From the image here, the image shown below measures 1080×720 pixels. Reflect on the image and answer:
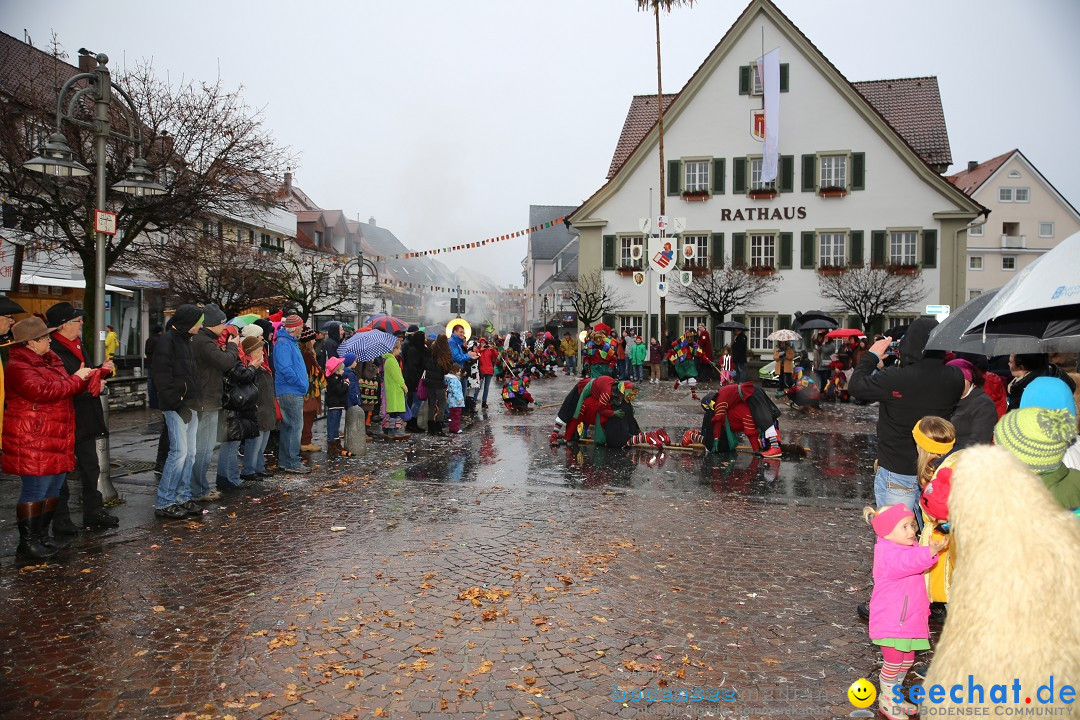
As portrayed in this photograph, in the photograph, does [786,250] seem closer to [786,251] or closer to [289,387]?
[786,251]

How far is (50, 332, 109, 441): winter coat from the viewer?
673cm

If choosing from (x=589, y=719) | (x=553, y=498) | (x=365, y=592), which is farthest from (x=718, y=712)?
(x=553, y=498)

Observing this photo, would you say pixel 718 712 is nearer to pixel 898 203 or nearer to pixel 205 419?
pixel 205 419

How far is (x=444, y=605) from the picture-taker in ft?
→ 16.9

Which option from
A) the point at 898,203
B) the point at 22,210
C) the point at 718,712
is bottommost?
the point at 718,712

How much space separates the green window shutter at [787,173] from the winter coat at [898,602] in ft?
104

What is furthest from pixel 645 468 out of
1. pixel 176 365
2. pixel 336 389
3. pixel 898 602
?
pixel 898 602

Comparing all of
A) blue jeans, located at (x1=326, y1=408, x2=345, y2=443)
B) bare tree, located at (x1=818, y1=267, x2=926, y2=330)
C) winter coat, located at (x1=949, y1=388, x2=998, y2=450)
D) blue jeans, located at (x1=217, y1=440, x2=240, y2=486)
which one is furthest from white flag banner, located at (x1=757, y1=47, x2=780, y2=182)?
winter coat, located at (x1=949, y1=388, x2=998, y2=450)

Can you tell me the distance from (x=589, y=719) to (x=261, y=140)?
47.0 ft

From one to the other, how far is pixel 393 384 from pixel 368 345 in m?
0.93

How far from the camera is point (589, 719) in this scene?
3693mm

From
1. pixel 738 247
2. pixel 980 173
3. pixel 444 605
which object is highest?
pixel 980 173

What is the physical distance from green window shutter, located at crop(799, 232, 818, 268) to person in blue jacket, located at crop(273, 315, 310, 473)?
27431 mm

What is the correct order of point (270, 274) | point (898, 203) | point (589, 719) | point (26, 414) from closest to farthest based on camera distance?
point (589, 719), point (26, 414), point (270, 274), point (898, 203)
